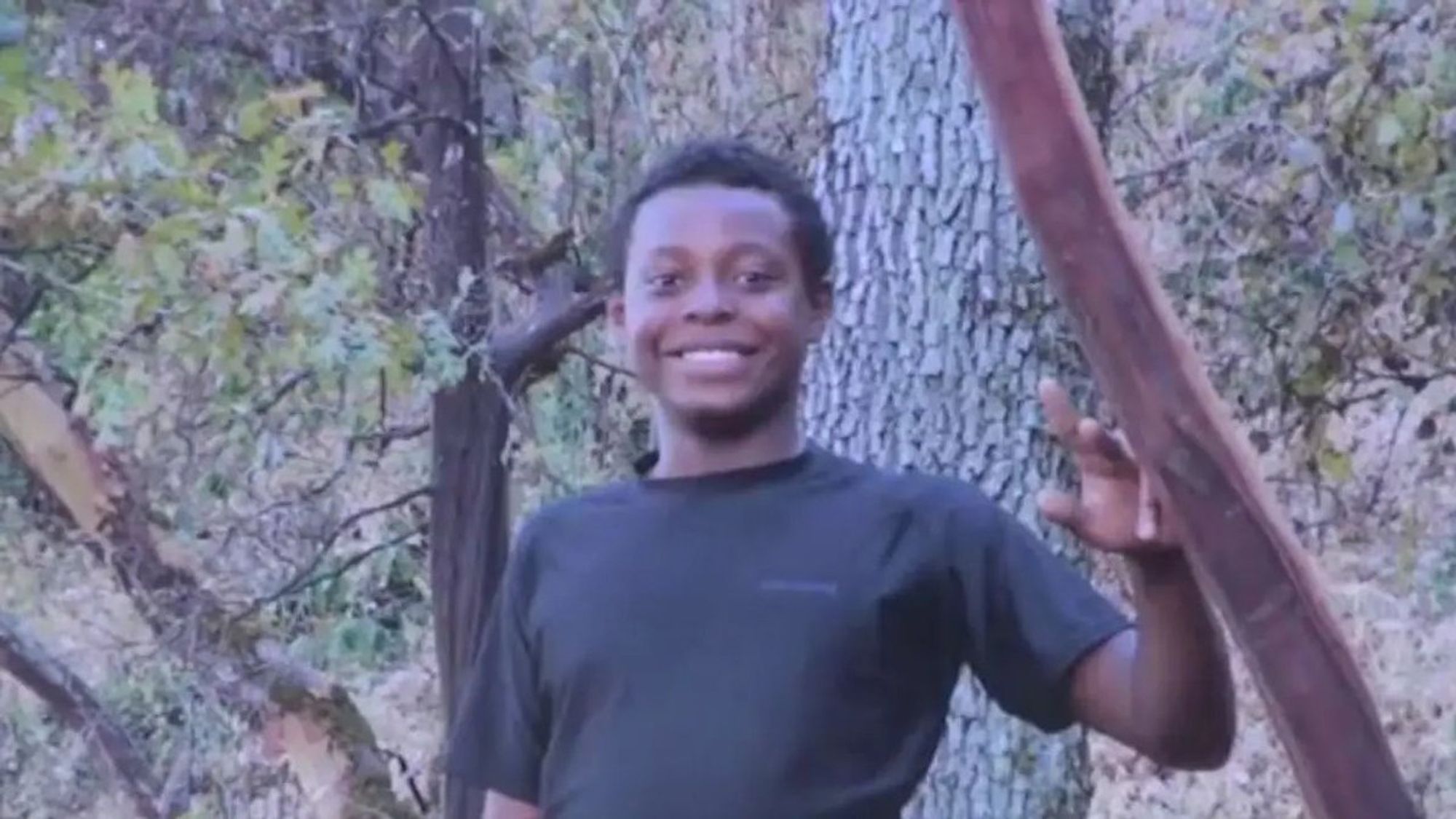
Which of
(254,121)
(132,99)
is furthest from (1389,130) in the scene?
(132,99)

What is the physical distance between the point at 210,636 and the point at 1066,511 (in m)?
4.47

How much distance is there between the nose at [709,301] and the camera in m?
2.21

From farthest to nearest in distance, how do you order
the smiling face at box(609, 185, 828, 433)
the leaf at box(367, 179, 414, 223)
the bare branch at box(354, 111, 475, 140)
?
1. the bare branch at box(354, 111, 475, 140)
2. the leaf at box(367, 179, 414, 223)
3. the smiling face at box(609, 185, 828, 433)

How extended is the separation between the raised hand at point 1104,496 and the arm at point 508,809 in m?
0.66

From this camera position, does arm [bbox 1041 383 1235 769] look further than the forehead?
No

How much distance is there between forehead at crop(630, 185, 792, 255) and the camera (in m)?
2.24

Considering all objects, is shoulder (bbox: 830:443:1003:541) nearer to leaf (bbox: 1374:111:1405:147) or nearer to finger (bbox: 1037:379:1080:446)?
finger (bbox: 1037:379:1080:446)

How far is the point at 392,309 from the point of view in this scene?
5375mm

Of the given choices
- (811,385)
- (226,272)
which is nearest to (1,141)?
(226,272)

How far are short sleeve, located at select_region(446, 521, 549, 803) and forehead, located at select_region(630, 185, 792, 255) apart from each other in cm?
31

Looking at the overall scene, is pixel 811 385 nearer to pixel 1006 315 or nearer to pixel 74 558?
pixel 1006 315

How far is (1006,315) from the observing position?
356 centimetres

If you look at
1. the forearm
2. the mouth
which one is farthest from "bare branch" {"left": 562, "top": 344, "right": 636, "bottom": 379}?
the forearm

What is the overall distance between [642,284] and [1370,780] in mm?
825
